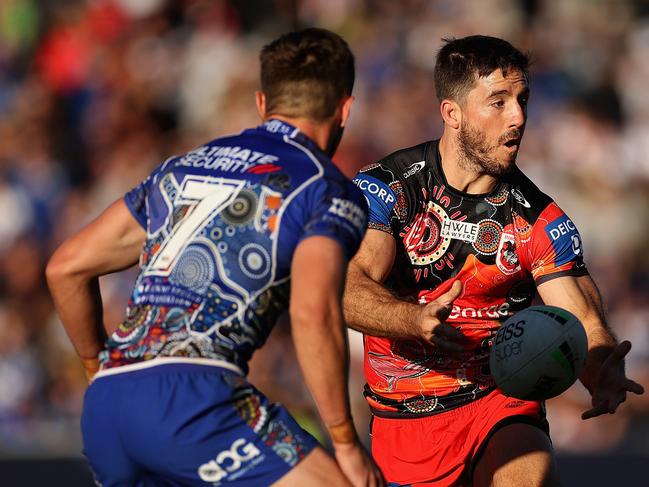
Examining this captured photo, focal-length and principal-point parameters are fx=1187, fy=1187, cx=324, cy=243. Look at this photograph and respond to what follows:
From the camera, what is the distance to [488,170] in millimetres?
6176

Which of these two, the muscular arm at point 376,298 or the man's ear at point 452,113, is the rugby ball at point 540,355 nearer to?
the muscular arm at point 376,298

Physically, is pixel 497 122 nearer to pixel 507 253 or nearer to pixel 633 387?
pixel 507 253

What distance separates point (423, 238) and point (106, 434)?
2.51m

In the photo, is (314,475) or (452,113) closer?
(314,475)

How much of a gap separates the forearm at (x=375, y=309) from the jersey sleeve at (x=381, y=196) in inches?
11.9

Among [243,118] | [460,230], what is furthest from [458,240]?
[243,118]

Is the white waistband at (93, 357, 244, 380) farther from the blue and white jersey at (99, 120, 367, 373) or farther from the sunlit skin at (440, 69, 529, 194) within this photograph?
the sunlit skin at (440, 69, 529, 194)

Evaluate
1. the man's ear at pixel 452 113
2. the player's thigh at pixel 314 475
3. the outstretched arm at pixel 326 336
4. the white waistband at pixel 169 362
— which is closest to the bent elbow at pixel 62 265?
the white waistband at pixel 169 362

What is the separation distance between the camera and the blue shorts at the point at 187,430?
400cm

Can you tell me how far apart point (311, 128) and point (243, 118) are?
7.59 metres

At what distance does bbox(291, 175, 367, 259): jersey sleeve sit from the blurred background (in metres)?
6.50

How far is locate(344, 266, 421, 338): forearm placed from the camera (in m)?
5.47

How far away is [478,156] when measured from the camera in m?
6.18

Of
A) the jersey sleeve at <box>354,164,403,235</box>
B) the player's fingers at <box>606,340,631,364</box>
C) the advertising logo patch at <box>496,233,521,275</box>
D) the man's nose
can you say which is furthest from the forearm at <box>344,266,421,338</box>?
the man's nose
